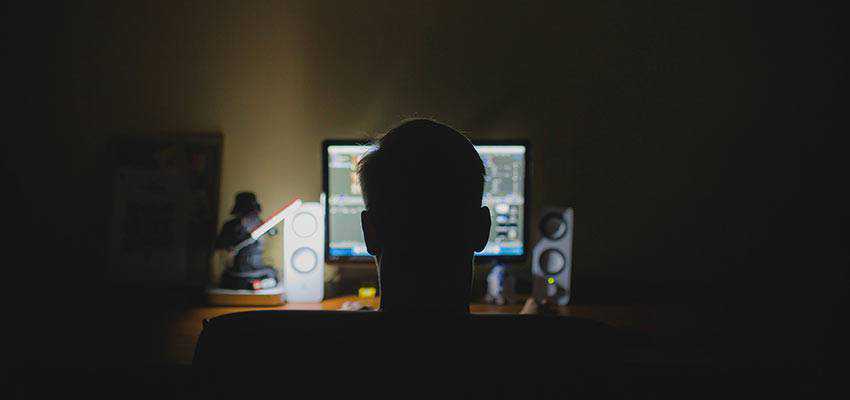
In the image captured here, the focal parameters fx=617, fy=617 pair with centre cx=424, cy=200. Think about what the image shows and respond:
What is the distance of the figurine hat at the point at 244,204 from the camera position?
1.80 meters

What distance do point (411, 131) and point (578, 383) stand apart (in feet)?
1.39

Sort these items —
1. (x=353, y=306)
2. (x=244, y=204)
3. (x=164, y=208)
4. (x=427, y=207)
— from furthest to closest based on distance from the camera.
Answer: (x=164, y=208) → (x=244, y=204) → (x=353, y=306) → (x=427, y=207)

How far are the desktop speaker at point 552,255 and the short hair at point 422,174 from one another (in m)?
0.92

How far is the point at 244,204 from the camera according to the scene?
181 centimetres

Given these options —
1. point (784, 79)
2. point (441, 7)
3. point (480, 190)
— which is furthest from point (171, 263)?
point (784, 79)

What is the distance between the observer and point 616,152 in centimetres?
198

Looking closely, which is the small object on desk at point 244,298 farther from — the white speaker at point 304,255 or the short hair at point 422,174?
the short hair at point 422,174

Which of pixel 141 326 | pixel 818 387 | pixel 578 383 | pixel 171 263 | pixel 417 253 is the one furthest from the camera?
pixel 171 263

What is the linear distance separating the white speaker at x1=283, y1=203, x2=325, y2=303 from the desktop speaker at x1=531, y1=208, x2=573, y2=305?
63cm

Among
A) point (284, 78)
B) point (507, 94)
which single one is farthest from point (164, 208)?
point (507, 94)

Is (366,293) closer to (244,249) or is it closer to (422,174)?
(244,249)

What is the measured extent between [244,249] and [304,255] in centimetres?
18

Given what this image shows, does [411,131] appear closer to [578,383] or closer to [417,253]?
[417,253]

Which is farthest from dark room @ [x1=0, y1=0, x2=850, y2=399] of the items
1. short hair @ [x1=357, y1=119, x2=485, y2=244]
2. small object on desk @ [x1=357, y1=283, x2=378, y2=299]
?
short hair @ [x1=357, y1=119, x2=485, y2=244]
